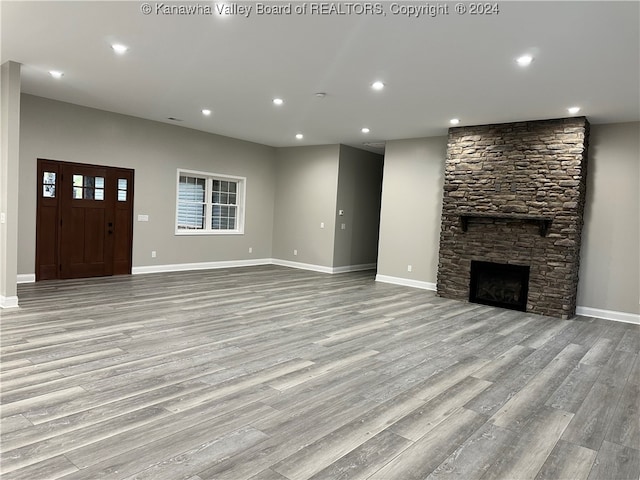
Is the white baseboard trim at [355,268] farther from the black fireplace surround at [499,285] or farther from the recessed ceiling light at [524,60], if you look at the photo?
the recessed ceiling light at [524,60]

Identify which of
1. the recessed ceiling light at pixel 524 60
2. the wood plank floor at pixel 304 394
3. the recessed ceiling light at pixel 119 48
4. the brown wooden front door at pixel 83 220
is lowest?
the wood plank floor at pixel 304 394

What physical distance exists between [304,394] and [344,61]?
3.14 m

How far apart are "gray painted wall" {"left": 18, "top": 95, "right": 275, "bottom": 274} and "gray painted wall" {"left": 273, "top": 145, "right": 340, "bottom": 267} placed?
0.29 m

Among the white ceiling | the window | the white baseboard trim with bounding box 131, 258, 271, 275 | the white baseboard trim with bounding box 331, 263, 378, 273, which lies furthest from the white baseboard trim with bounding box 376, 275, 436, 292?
the window

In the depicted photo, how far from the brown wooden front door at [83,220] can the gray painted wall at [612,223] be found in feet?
24.7

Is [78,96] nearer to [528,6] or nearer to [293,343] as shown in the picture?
[293,343]

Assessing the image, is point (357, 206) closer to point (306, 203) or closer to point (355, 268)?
point (306, 203)

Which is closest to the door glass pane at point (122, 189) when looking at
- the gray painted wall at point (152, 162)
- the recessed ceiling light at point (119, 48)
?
the gray painted wall at point (152, 162)

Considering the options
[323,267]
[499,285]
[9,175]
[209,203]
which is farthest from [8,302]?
[499,285]

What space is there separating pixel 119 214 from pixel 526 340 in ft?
21.8

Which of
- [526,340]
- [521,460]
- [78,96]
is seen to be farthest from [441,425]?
[78,96]

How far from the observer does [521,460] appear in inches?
93.2

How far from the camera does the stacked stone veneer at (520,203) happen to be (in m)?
6.03

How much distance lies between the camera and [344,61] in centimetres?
427
